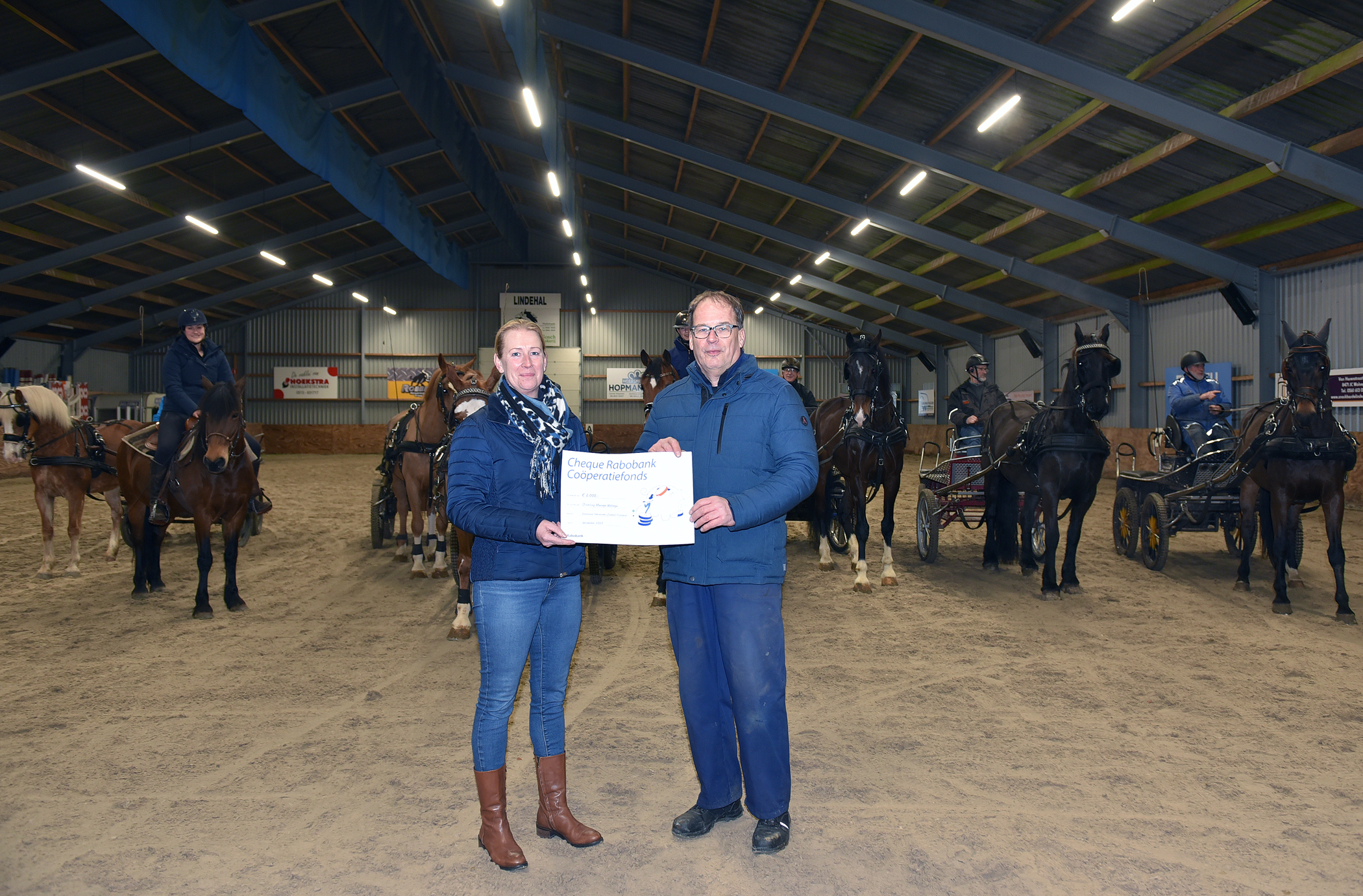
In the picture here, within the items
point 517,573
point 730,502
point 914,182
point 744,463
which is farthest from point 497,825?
point 914,182

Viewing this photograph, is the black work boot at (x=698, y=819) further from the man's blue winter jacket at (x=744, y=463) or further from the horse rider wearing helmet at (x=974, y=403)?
the horse rider wearing helmet at (x=974, y=403)

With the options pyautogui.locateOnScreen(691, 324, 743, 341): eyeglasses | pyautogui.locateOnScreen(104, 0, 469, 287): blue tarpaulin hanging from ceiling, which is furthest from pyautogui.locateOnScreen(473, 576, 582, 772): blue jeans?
pyautogui.locateOnScreen(104, 0, 469, 287): blue tarpaulin hanging from ceiling

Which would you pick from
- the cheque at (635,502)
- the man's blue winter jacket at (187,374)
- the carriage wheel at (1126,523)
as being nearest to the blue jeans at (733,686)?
the cheque at (635,502)

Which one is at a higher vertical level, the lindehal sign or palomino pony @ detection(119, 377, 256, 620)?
the lindehal sign

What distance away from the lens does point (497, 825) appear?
282cm

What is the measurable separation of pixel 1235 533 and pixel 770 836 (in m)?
9.15

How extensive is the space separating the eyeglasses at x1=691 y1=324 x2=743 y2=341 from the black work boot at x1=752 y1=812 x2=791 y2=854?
1.73 m

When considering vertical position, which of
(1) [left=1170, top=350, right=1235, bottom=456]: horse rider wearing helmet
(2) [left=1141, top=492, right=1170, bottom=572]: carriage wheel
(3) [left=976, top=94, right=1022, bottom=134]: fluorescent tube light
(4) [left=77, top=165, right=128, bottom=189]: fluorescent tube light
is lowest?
(2) [left=1141, top=492, right=1170, bottom=572]: carriage wheel

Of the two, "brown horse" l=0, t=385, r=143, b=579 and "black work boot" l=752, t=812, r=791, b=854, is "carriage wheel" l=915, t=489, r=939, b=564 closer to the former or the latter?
"black work boot" l=752, t=812, r=791, b=854

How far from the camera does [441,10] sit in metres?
14.5

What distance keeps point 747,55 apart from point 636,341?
65.3 feet

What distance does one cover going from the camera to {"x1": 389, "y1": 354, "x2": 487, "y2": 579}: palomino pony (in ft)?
22.8

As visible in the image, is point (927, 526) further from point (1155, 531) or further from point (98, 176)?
point (98, 176)

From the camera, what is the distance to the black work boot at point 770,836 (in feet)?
9.54
